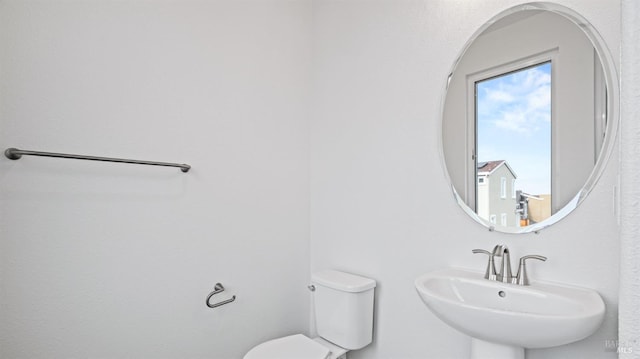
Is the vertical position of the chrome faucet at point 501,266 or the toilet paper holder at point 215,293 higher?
the chrome faucet at point 501,266

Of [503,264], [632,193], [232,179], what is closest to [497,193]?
[503,264]

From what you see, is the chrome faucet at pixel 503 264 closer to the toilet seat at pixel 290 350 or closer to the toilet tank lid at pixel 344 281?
the toilet tank lid at pixel 344 281

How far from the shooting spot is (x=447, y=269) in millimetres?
1390

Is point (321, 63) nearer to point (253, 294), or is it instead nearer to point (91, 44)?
point (91, 44)

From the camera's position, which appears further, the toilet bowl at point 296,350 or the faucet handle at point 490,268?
the toilet bowl at point 296,350

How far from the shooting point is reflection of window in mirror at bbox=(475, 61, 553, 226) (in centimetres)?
121

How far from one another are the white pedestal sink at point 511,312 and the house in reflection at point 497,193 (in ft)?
0.77

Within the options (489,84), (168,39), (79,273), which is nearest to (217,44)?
(168,39)

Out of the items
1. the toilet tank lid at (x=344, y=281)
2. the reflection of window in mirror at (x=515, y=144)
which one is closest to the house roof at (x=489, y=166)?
the reflection of window in mirror at (x=515, y=144)

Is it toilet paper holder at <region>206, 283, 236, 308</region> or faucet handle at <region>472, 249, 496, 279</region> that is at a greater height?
faucet handle at <region>472, 249, 496, 279</region>

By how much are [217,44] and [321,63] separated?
2.05 ft

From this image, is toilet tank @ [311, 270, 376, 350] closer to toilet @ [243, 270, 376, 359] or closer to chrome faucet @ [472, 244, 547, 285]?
toilet @ [243, 270, 376, 359]

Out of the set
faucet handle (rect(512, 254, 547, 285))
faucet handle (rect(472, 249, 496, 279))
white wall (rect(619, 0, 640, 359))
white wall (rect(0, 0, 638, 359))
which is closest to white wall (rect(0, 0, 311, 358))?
white wall (rect(0, 0, 638, 359))

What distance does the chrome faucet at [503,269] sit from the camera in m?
1.17
